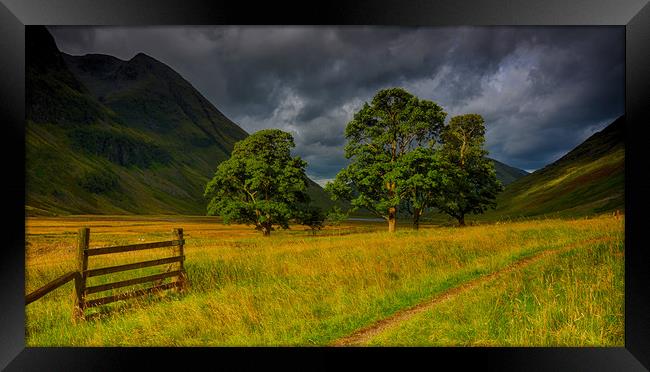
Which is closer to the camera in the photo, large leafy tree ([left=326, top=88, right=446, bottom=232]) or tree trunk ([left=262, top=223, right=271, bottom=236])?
large leafy tree ([left=326, top=88, right=446, bottom=232])

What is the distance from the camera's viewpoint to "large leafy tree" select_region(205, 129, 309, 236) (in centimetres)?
2431

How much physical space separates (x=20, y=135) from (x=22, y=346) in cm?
388

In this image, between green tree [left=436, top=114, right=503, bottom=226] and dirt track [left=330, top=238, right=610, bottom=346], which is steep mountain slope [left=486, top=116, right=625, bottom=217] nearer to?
green tree [left=436, top=114, right=503, bottom=226]

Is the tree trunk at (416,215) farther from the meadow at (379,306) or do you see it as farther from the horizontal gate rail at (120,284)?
the horizontal gate rail at (120,284)

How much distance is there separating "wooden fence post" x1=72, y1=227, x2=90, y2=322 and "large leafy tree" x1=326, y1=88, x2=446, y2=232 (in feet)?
47.7

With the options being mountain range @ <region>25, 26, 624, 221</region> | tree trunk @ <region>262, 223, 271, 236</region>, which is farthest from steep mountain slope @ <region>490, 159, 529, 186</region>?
tree trunk @ <region>262, 223, 271, 236</region>

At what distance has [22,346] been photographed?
21.0 feet

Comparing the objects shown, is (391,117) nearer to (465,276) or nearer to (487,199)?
(487,199)

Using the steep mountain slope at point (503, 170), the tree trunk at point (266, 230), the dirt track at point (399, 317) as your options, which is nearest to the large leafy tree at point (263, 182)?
the tree trunk at point (266, 230)

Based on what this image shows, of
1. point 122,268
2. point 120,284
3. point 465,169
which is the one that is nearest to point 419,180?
point 465,169

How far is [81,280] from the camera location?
721cm
